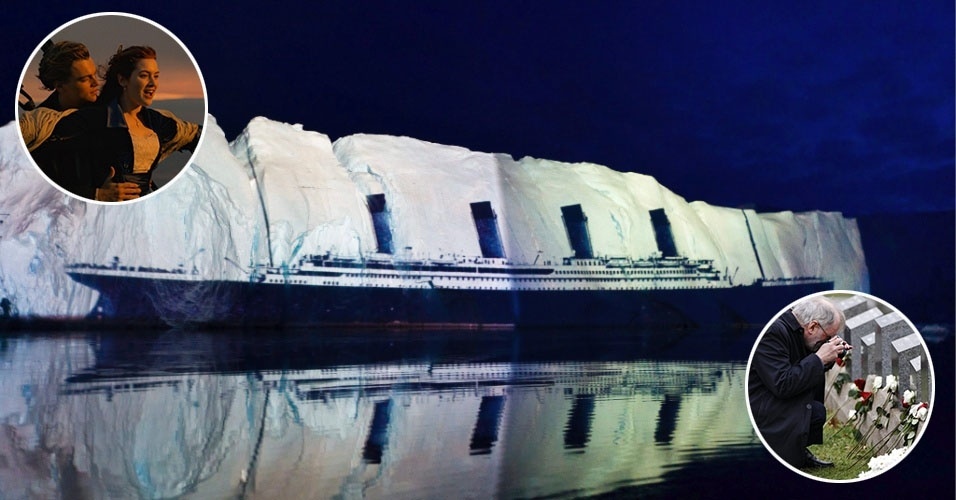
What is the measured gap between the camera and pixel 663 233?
54.6 feet

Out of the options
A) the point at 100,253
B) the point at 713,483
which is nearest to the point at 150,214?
the point at 100,253

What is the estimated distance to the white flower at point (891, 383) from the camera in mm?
3064

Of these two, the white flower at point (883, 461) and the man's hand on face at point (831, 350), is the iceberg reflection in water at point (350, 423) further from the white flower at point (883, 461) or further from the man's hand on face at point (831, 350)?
the man's hand on face at point (831, 350)

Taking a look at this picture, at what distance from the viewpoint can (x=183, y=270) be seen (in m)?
13.3

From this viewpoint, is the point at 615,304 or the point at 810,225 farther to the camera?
the point at 810,225

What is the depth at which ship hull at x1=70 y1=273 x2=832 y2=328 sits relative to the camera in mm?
12883

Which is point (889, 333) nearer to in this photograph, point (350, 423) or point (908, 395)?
point (908, 395)

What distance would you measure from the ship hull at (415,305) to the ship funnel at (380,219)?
113 centimetres

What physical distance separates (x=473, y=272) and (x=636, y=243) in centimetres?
405

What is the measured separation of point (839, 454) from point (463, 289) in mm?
11465

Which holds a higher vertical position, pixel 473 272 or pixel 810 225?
pixel 810 225

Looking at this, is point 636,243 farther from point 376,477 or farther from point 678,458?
point 376,477

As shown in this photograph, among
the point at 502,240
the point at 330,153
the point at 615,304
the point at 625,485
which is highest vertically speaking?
the point at 330,153

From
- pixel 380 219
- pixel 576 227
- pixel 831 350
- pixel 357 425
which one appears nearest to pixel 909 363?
pixel 831 350
